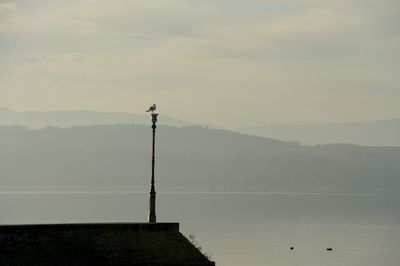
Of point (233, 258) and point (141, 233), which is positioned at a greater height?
point (233, 258)

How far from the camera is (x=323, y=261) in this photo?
12888 centimetres

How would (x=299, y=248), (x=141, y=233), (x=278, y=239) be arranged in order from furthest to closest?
(x=278, y=239) → (x=299, y=248) → (x=141, y=233)

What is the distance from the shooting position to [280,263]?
124188 mm

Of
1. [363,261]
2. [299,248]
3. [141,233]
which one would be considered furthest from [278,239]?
[141,233]

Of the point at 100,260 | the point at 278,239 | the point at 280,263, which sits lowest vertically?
the point at 100,260

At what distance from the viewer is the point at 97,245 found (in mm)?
39812

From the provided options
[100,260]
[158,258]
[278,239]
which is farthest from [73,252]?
[278,239]

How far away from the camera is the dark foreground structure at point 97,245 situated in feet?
125

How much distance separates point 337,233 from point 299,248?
4224 centimetres

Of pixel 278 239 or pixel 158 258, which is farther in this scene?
pixel 278 239

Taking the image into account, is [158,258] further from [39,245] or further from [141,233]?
[39,245]

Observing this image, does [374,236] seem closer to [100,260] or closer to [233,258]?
[233,258]

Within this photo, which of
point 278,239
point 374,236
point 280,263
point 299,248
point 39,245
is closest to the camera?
point 39,245

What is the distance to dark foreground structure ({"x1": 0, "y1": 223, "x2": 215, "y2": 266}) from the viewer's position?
37969mm
